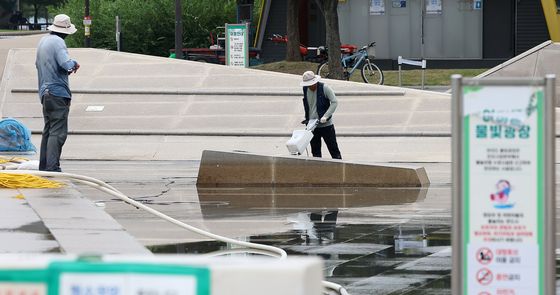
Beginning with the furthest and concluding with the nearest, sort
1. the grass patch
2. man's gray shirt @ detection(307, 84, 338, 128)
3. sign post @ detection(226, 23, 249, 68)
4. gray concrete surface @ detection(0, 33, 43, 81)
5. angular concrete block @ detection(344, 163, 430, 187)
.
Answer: the grass patch < sign post @ detection(226, 23, 249, 68) < gray concrete surface @ detection(0, 33, 43, 81) < man's gray shirt @ detection(307, 84, 338, 128) < angular concrete block @ detection(344, 163, 430, 187)

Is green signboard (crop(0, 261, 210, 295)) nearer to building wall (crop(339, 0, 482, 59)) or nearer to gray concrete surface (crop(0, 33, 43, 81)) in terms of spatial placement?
gray concrete surface (crop(0, 33, 43, 81))

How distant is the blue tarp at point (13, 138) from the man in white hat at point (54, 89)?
7173 millimetres

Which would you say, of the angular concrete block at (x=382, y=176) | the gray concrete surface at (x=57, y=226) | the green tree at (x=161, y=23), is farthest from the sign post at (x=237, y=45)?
the gray concrete surface at (x=57, y=226)

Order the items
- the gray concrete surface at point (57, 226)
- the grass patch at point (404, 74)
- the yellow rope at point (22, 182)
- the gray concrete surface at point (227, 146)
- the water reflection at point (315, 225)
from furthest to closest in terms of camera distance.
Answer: the grass patch at point (404, 74) < the yellow rope at point (22, 182) < the water reflection at point (315, 225) < the gray concrete surface at point (227, 146) < the gray concrete surface at point (57, 226)

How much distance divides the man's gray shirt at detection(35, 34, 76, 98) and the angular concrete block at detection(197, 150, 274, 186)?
3.07 meters

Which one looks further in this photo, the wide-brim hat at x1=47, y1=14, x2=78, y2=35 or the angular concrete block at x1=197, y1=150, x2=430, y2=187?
the angular concrete block at x1=197, y1=150, x2=430, y2=187

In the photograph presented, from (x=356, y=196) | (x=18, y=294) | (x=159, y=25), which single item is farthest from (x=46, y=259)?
(x=159, y=25)

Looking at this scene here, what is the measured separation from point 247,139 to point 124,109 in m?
3.14

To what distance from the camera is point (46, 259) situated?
4273 mm

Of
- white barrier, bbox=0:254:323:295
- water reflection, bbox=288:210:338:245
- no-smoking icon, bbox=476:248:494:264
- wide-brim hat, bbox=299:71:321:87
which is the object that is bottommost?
water reflection, bbox=288:210:338:245

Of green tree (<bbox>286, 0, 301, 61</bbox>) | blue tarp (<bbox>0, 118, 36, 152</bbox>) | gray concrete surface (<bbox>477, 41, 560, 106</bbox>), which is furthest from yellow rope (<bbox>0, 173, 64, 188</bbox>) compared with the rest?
green tree (<bbox>286, 0, 301, 61</bbox>)

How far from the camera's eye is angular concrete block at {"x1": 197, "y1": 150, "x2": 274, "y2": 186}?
1692 centimetres

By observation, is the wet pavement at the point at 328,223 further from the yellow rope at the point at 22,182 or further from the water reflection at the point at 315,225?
the yellow rope at the point at 22,182

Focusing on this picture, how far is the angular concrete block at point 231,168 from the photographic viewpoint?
16.9 meters
